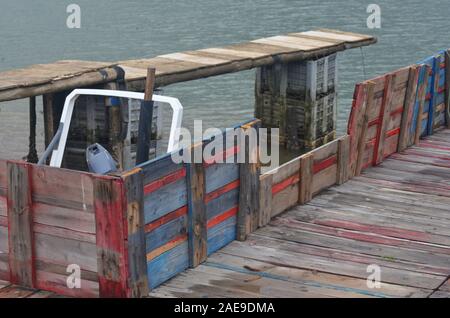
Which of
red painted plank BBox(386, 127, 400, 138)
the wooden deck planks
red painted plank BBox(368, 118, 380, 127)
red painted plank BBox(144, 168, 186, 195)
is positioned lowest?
the wooden deck planks

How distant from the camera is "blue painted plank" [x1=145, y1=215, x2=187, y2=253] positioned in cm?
980

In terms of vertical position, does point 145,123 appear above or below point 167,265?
above

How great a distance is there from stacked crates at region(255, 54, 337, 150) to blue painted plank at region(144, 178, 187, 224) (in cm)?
1484

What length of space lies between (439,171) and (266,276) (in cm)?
586

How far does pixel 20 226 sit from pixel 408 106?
855 centimetres

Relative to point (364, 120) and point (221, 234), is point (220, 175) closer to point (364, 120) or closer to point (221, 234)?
point (221, 234)

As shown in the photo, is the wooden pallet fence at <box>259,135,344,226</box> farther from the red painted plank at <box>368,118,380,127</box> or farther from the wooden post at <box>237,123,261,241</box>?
the red painted plank at <box>368,118,380,127</box>

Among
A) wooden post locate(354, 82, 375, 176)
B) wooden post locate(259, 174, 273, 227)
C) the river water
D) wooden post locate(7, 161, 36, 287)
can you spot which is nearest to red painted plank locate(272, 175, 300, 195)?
wooden post locate(259, 174, 273, 227)

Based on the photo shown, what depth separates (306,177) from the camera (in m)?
13.0

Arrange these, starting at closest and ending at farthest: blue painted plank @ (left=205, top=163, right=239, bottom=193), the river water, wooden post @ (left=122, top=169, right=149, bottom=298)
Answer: wooden post @ (left=122, top=169, right=149, bottom=298), blue painted plank @ (left=205, top=163, right=239, bottom=193), the river water

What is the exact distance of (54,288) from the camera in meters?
9.89

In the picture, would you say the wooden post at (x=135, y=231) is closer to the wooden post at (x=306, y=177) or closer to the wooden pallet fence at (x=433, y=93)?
the wooden post at (x=306, y=177)

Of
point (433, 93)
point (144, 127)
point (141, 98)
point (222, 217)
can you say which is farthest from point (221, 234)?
point (433, 93)
